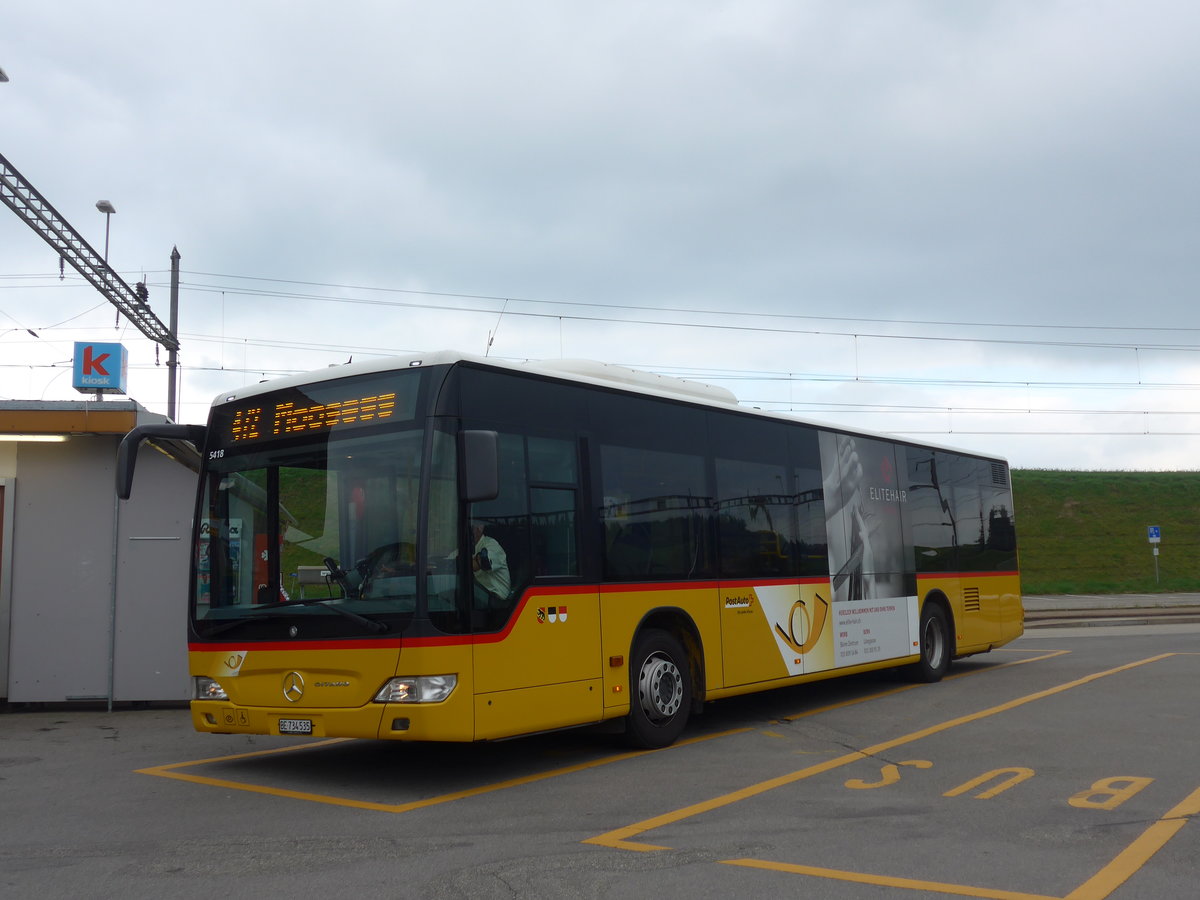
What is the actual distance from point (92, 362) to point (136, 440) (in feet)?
63.2

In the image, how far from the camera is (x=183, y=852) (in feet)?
18.8

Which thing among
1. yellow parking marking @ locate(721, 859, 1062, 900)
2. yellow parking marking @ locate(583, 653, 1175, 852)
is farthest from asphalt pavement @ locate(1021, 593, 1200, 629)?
yellow parking marking @ locate(721, 859, 1062, 900)

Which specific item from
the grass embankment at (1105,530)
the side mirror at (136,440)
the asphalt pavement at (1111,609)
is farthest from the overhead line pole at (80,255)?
the grass embankment at (1105,530)

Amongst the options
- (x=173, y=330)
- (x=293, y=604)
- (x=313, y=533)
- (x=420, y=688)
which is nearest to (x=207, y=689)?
(x=293, y=604)

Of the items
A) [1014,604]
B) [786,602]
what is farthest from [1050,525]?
[786,602]

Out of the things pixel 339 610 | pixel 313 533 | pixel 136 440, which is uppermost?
pixel 136 440

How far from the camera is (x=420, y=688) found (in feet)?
23.1

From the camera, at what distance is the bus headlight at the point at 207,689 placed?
8016mm

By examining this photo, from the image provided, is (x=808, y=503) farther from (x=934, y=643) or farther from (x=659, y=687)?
(x=934, y=643)

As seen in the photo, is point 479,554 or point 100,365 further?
point 100,365

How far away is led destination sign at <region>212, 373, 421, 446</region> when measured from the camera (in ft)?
24.8

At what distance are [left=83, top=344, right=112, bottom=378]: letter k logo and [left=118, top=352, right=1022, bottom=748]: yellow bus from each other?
1853 centimetres

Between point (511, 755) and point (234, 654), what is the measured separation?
2510 mm

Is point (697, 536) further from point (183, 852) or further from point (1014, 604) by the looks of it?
point (1014, 604)
